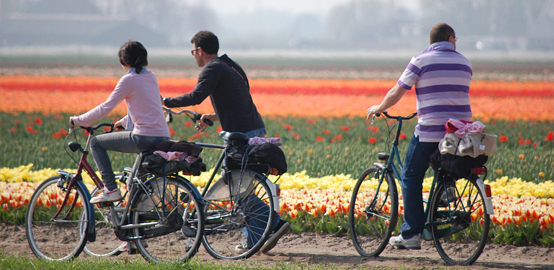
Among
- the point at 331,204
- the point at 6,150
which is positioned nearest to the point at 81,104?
the point at 6,150

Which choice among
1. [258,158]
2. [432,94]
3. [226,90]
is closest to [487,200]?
[432,94]

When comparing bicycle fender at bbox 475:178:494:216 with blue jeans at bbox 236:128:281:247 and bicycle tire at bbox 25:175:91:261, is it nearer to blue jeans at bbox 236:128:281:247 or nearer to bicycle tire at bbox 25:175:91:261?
blue jeans at bbox 236:128:281:247

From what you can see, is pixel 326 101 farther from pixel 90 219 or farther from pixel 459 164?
pixel 459 164

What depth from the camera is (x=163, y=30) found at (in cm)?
10744

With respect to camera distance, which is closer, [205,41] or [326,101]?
[205,41]

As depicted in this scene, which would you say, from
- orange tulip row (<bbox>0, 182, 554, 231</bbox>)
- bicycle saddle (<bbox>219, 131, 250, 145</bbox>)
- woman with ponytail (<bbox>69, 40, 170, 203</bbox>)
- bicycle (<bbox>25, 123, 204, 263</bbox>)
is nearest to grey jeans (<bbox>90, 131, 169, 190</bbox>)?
woman with ponytail (<bbox>69, 40, 170, 203</bbox>)

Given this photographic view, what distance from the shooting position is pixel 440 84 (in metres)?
3.87

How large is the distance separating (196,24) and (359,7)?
1319 inches

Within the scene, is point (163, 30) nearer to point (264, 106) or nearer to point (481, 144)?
point (264, 106)

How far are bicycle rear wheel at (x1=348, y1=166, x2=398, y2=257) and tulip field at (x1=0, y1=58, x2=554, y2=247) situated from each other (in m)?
0.28

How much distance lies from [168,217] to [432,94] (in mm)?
2119

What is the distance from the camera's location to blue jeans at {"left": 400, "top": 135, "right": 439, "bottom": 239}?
397cm

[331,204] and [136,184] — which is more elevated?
[136,184]

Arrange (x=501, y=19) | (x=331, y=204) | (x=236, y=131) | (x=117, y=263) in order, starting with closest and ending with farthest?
(x=117, y=263), (x=236, y=131), (x=331, y=204), (x=501, y=19)
